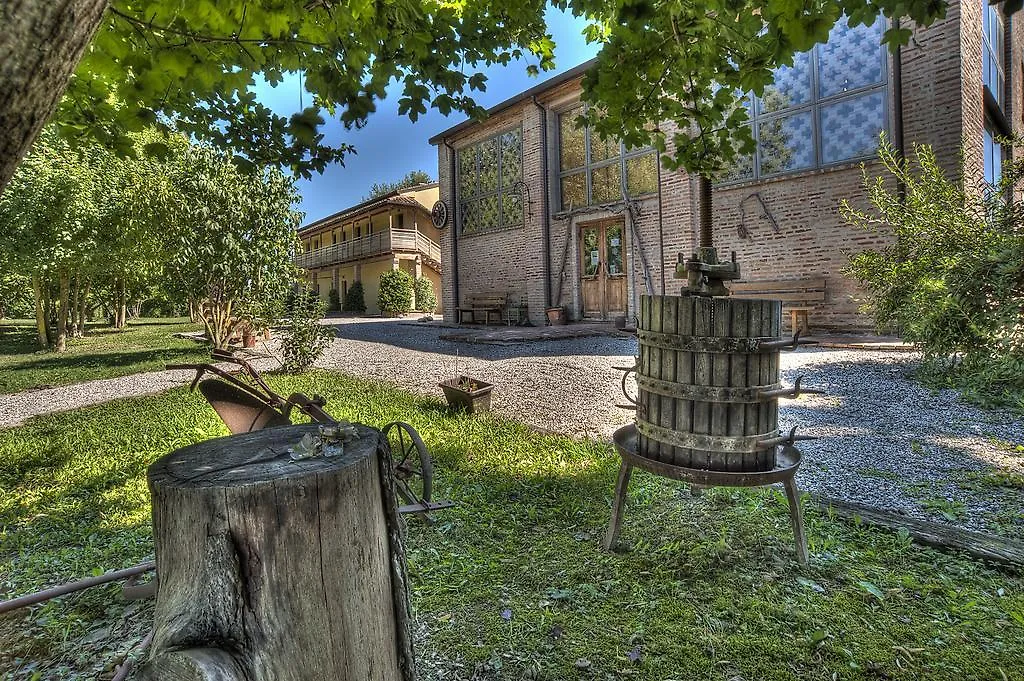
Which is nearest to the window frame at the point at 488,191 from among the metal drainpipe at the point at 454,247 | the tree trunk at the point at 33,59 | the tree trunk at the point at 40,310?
the metal drainpipe at the point at 454,247

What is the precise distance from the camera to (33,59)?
0.83 meters

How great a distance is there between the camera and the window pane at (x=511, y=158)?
51.5 feet

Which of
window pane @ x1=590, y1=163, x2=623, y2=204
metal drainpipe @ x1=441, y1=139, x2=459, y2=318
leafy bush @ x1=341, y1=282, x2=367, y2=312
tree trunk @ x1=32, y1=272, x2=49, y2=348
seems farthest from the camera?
leafy bush @ x1=341, y1=282, x2=367, y2=312

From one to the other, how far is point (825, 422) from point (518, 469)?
10.9 ft

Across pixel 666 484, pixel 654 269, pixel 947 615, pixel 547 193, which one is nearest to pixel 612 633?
pixel 947 615

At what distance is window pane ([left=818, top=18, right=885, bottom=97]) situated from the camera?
9719 millimetres

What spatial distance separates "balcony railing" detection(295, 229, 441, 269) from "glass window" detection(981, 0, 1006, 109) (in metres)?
22.0

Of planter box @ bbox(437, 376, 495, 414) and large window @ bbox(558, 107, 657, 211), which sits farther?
large window @ bbox(558, 107, 657, 211)

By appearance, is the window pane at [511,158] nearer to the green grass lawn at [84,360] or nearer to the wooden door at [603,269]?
the wooden door at [603,269]

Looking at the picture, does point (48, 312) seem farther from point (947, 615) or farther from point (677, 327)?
point (947, 615)

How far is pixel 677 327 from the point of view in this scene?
257 cm

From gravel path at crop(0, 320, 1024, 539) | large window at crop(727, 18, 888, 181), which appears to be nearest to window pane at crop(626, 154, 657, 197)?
large window at crop(727, 18, 888, 181)

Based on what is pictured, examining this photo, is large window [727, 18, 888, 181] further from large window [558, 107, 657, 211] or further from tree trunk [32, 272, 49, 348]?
tree trunk [32, 272, 49, 348]

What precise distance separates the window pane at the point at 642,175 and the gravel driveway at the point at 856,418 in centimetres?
501
